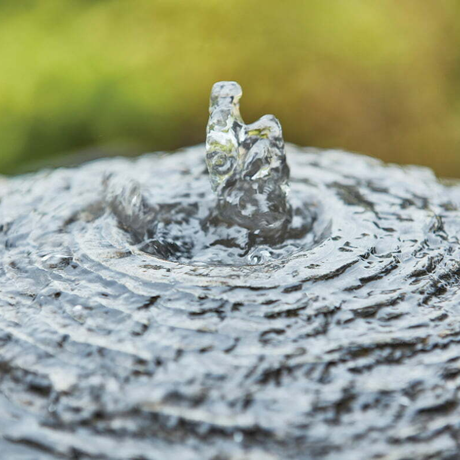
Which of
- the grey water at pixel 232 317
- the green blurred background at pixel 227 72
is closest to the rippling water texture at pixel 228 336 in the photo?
the grey water at pixel 232 317

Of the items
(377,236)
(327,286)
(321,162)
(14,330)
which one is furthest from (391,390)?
(321,162)

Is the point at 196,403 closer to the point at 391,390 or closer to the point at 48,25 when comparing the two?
the point at 391,390

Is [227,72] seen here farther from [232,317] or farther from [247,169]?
[232,317]

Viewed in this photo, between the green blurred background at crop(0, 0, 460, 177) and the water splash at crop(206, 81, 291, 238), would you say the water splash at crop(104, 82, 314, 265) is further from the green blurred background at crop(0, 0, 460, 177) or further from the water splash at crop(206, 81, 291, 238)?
the green blurred background at crop(0, 0, 460, 177)

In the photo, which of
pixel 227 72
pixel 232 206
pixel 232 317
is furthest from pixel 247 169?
pixel 227 72

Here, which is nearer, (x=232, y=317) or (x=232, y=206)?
(x=232, y=317)

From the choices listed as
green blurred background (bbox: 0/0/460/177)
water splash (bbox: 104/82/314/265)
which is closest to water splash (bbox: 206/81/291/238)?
water splash (bbox: 104/82/314/265)
